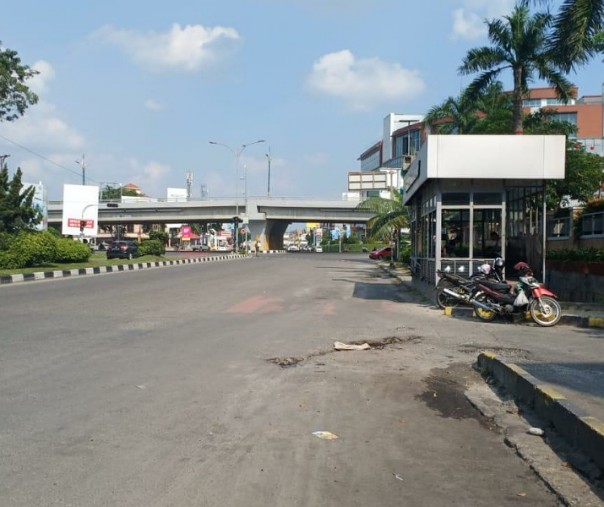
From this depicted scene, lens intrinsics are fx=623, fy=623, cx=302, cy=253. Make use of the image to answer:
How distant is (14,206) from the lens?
136 ft

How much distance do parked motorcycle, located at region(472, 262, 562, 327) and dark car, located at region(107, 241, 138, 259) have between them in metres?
37.3

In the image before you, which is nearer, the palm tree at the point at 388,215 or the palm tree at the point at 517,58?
the palm tree at the point at 517,58

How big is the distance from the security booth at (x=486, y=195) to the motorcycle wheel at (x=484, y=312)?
13.0 ft

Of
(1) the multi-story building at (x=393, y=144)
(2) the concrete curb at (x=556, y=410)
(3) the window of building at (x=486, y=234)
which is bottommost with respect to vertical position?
(2) the concrete curb at (x=556, y=410)

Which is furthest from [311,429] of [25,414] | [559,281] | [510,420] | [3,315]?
[559,281]

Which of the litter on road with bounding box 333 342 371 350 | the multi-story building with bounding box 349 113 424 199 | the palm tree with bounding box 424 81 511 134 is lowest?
the litter on road with bounding box 333 342 371 350

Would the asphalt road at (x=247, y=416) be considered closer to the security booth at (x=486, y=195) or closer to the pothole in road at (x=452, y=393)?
the pothole in road at (x=452, y=393)

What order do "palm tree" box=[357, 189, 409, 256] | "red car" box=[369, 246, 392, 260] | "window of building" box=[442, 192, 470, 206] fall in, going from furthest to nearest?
"red car" box=[369, 246, 392, 260] → "palm tree" box=[357, 189, 409, 256] → "window of building" box=[442, 192, 470, 206]

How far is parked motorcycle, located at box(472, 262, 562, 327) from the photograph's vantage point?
40.2 feet

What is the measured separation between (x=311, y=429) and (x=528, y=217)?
16454 mm

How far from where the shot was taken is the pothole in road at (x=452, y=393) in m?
6.00

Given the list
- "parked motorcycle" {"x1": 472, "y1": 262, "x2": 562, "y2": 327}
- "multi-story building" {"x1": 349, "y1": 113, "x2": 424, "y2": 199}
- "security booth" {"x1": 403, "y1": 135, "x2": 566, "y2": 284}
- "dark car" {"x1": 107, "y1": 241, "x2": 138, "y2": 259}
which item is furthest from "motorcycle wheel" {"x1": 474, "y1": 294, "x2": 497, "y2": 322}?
"multi-story building" {"x1": 349, "y1": 113, "x2": 424, "y2": 199}

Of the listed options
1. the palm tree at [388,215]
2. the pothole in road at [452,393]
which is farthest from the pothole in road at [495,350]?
the palm tree at [388,215]

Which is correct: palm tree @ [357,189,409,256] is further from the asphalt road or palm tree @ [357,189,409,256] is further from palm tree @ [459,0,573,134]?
the asphalt road
